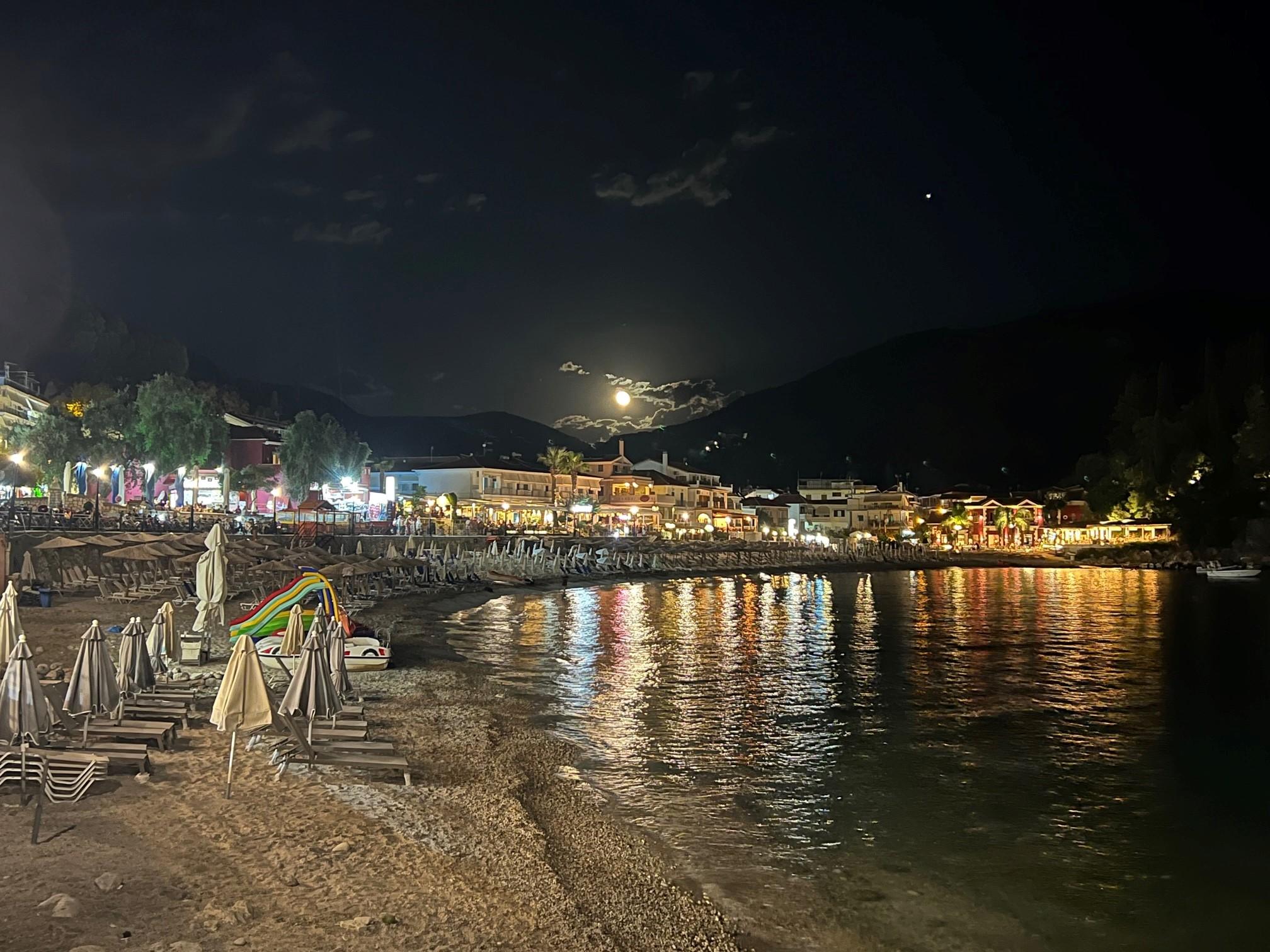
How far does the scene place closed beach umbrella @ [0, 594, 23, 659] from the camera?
456 inches

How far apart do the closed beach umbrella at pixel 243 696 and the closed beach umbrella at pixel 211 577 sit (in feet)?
27.9

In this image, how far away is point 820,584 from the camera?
65812 millimetres

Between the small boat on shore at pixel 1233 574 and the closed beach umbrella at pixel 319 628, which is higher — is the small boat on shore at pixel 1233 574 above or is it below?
below

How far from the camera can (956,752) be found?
14906mm

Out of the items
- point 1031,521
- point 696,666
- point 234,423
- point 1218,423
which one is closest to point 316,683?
point 696,666

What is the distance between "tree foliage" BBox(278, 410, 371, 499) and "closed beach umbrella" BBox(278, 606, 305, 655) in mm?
47176

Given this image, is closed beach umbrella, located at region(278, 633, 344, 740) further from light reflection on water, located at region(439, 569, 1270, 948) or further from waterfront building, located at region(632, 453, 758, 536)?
→ waterfront building, located at region(632, 453, 758, 536)

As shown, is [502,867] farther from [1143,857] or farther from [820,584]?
[820,584]

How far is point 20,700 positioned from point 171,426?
45.2 meters

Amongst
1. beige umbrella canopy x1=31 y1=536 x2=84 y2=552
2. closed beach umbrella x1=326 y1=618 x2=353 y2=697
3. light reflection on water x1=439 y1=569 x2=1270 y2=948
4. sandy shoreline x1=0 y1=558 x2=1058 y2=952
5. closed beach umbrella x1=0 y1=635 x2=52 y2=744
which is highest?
beige umbrella canopy x1=31 y1=536 x2=84 y2=552

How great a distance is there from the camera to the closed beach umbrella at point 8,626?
1158 centimetres

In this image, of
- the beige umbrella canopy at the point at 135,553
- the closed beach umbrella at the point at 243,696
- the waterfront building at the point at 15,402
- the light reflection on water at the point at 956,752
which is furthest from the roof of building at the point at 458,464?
the closed beach umbrella at the point at 243,696

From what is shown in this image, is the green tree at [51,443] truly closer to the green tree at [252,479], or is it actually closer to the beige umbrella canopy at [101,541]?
the green tree at [252,479]

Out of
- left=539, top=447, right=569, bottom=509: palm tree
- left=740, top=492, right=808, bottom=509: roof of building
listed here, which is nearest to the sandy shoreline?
left=539, top=447, right=569, bottom=509: palm tree
